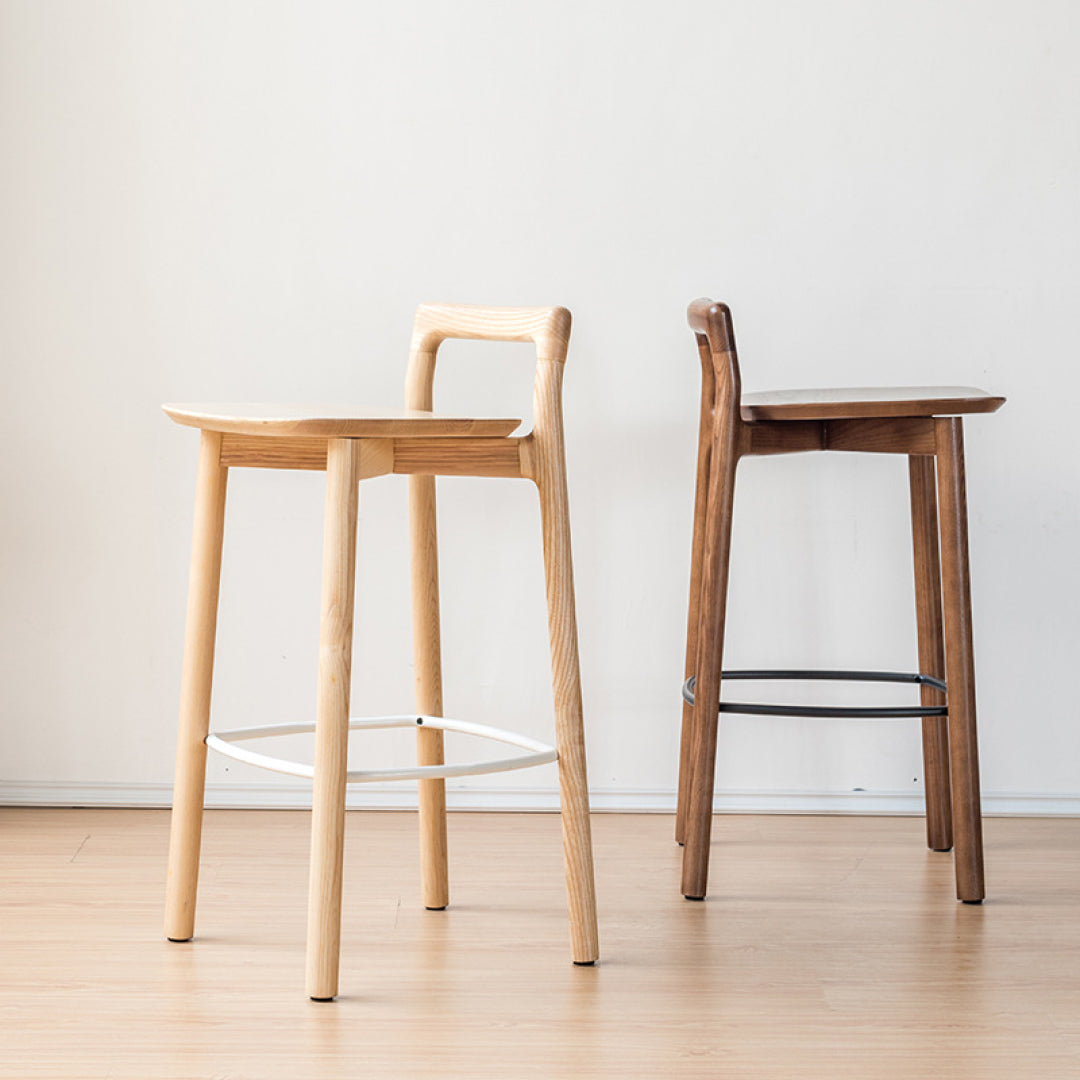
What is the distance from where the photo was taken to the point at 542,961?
1.40 m

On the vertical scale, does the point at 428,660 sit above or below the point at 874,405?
below

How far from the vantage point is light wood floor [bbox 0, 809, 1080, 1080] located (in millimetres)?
1172

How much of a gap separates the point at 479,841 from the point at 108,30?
1.30 meters

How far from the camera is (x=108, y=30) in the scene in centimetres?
197

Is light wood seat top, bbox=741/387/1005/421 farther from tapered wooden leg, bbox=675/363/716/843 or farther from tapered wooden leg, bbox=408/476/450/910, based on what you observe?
tapered wooden leg, bbox=408/476/450/910

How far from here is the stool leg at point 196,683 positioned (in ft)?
4.65

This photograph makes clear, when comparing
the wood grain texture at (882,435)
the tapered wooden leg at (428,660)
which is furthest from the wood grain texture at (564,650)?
the wood grain texture at (882,435)

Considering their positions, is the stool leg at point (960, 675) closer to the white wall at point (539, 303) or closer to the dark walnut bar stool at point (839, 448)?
the dark walnut bar stool at point (839, 448)

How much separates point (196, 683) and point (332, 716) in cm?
24

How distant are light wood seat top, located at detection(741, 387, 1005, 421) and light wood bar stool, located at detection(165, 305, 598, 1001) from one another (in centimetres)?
32

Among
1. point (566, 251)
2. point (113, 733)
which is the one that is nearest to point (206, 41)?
point (566, 251)

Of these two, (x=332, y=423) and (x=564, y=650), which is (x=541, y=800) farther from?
(x=332, y=423)

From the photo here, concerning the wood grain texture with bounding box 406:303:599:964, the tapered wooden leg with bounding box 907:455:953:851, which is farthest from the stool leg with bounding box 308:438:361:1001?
the tapered wooden leg with bounding box 907:455:953:851

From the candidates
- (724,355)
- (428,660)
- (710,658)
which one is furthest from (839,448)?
(428,660)
